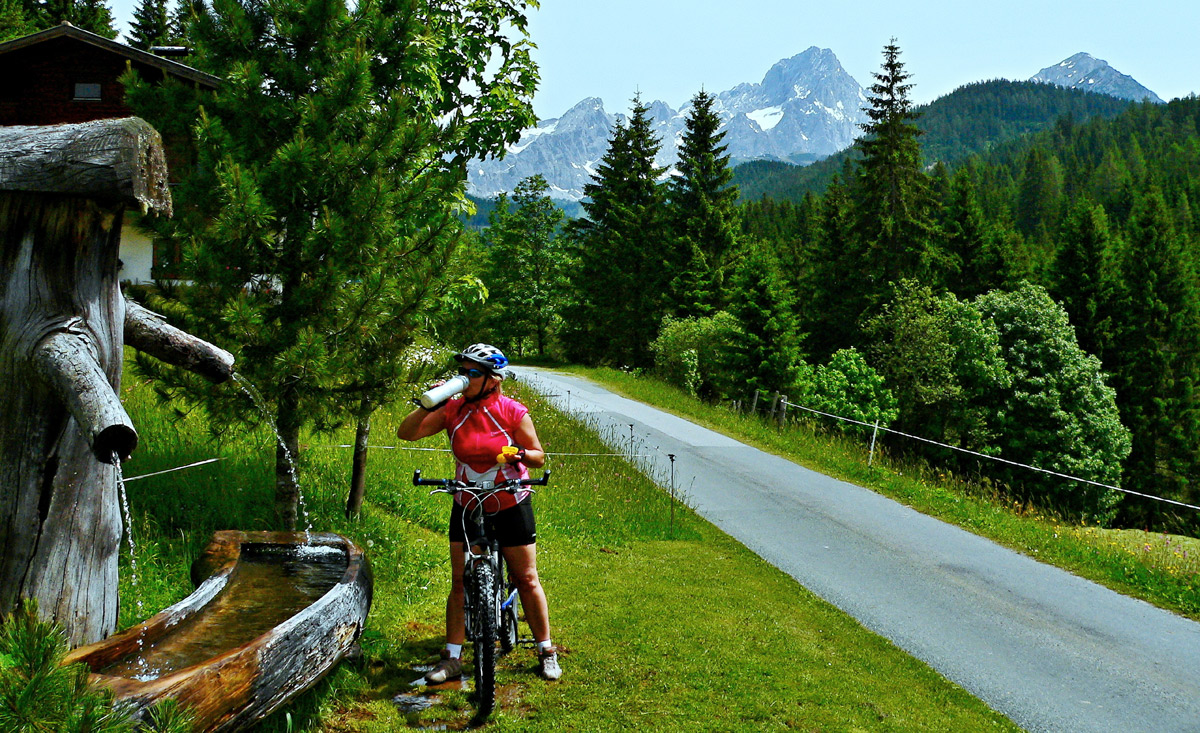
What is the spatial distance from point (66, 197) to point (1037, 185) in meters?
124

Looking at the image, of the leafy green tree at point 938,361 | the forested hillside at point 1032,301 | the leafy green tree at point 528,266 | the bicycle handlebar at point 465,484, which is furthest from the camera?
the leafy green tree at point 528,266

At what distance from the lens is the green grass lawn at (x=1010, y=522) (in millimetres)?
10344

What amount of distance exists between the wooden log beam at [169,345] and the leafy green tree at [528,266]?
44.6 metres

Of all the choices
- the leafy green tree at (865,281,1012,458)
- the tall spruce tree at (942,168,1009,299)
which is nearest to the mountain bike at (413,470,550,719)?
the leafy green tree at (865,281,1012,458)

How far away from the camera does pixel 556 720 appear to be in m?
4.87

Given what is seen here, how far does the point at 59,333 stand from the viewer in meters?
3.15

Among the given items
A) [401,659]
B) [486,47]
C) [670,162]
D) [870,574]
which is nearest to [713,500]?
[870,574]

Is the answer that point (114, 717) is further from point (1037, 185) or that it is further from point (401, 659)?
point (1037, 185)

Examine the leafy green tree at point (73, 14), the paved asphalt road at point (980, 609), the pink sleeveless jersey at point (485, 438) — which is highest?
the leafy green tree at point (73, 14)

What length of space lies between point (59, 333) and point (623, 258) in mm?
43725

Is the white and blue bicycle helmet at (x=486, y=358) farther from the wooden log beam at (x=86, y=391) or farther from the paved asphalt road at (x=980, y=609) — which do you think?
the paved asphalt road at (x=980, y=609)

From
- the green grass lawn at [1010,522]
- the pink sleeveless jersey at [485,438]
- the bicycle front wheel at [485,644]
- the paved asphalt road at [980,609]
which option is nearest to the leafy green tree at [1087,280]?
the green grass lawn at [1010,522]

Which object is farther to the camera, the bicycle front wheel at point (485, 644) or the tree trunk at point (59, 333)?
the bicycle front wheel at point (485, 644)

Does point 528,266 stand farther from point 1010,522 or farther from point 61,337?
point 61,337
